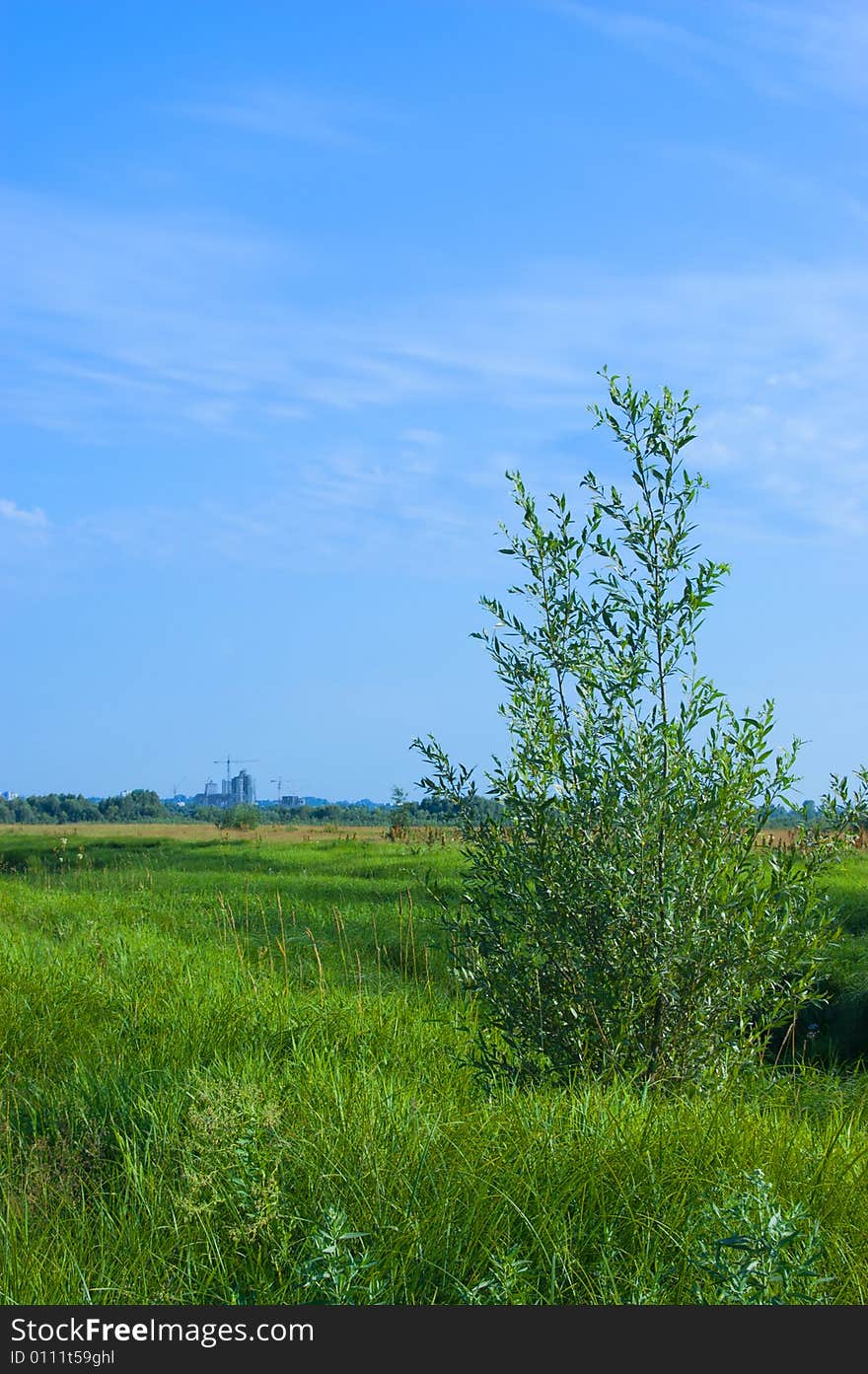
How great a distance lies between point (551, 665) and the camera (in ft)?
20.6

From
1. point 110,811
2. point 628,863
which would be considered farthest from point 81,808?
point 628,863

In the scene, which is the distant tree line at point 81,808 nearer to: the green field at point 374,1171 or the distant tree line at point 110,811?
the distant tree line at point 110,811

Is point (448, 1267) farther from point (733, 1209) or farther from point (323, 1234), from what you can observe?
point (733, 1209)

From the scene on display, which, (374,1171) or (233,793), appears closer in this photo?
(374,1171)

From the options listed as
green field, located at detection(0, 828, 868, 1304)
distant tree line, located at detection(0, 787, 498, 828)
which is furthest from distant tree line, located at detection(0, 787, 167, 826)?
green field, located at detection(0, 828, 868, 1304)

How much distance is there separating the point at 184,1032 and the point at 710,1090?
3699 millimetres

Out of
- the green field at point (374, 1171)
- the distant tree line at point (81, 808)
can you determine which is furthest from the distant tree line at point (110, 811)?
the green field at point (374, 1171)

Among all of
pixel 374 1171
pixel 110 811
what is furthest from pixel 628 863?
pixel 110 811

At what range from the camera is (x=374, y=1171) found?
4707 millimetres

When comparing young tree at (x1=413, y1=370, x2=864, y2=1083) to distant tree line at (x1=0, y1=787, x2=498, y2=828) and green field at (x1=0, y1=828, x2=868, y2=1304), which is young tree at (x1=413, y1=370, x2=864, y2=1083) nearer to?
green field at (x1=0, y1=828, x2=868, y2=1304)

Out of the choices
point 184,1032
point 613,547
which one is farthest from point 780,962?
point 184,1032

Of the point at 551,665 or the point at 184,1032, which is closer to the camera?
the point at 551,665

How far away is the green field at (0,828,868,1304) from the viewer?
412 centimetres

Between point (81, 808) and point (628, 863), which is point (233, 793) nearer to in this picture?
point (81, 808)
